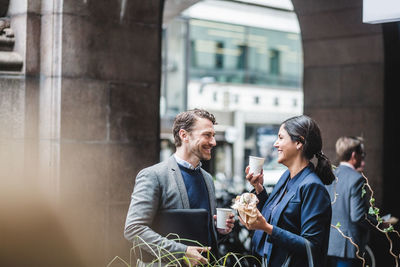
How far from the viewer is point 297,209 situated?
12.1 ft

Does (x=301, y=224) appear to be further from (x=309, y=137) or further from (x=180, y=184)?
(x=180, y=184)

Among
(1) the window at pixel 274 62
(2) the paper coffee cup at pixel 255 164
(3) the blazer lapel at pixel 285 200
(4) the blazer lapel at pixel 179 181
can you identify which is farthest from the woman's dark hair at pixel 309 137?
(1) the window at pixel 274 62

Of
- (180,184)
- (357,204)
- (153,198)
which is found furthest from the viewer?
(357,204)

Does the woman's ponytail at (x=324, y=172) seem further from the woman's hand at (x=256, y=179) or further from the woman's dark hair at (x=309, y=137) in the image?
the woman's hand at (x=256, y=179)

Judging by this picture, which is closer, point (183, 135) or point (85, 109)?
point (183, 135)

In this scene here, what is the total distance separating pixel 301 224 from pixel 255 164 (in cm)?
45

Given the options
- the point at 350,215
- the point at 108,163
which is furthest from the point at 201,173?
the point at 350,215

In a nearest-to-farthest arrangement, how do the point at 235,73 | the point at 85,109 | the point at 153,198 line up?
1. the point at 153,198
2. the point at 85,109
3. the point at 235,73

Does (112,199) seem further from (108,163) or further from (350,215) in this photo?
(350,215)

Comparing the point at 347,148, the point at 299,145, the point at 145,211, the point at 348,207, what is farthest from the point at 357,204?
the point at 145,211

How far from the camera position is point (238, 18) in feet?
117

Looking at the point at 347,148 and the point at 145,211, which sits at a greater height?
the point at 347,148

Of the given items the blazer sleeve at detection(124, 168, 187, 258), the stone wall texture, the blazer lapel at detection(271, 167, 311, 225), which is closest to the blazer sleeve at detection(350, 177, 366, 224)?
the stone wall texture

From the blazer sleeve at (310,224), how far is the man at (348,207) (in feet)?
9.09
